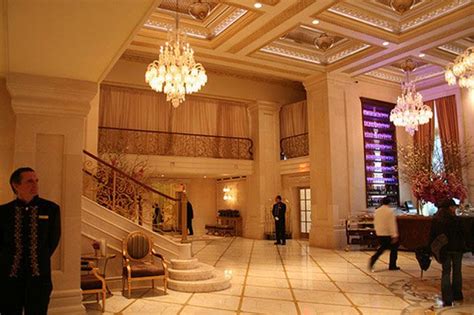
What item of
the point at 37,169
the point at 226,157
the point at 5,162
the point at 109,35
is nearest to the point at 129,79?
the point at 226,157

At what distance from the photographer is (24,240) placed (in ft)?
10.7

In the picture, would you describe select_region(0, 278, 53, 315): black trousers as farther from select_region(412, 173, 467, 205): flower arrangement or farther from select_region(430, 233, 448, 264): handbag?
select_region(412, 173, 467, 205): flower arrangement

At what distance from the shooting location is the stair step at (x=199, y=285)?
655 centimetres

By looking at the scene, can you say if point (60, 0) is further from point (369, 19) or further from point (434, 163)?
point (434, 163)

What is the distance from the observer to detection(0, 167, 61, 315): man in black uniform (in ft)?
10.5

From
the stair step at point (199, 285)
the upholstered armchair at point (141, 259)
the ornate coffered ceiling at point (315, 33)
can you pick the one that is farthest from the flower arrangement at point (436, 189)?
the upholstered armchair at point (141, 259)

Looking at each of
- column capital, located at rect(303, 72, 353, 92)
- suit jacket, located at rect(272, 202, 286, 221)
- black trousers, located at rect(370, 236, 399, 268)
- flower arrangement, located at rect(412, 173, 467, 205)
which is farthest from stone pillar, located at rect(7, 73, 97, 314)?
column capital, located at rect(303, 72, 353, 92)

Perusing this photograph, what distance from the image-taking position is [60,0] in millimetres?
3121

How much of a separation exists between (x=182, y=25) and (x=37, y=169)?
21.6ft

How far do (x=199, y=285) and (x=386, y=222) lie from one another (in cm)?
381

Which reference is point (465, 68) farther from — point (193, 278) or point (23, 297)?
point (23, 297)

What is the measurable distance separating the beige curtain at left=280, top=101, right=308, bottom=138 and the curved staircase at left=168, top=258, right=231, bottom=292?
8298 millimetres

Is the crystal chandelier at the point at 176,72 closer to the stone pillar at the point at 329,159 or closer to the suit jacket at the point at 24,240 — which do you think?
the suit jacket at the point at 24,240

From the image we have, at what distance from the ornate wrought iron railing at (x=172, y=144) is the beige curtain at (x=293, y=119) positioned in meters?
1.40
